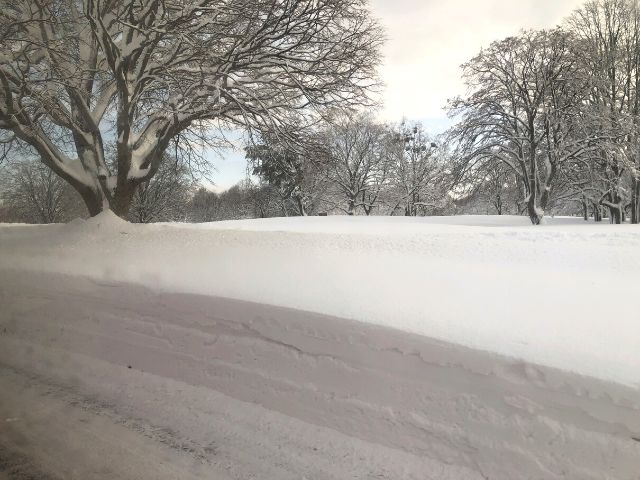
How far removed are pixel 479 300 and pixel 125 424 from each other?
126 inches

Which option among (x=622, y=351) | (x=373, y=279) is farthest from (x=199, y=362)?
(x=622, y=351)

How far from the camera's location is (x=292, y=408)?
3215 mm

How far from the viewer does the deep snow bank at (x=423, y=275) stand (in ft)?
9.64

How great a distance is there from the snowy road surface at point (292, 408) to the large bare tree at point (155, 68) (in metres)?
4.77

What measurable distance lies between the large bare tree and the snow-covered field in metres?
3.63

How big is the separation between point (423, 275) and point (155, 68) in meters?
6.66

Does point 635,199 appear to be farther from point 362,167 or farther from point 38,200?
point 38,200

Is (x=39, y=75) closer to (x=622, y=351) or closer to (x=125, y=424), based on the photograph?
(x=125, y=424)

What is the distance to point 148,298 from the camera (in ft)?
14.3

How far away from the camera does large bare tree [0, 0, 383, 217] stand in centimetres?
683

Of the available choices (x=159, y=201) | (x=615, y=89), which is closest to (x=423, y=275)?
(x=615, y=89)

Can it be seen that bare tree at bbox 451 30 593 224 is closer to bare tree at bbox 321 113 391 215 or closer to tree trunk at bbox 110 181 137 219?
bare tree at bbox 321 113 391 215

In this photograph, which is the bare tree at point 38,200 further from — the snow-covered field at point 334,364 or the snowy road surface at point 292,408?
the snowy road surface at point 292,408

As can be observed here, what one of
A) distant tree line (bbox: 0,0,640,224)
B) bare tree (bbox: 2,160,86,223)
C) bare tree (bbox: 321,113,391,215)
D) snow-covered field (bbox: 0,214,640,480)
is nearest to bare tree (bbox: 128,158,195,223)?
distant tree line (bbox: 0,0,640,224)
